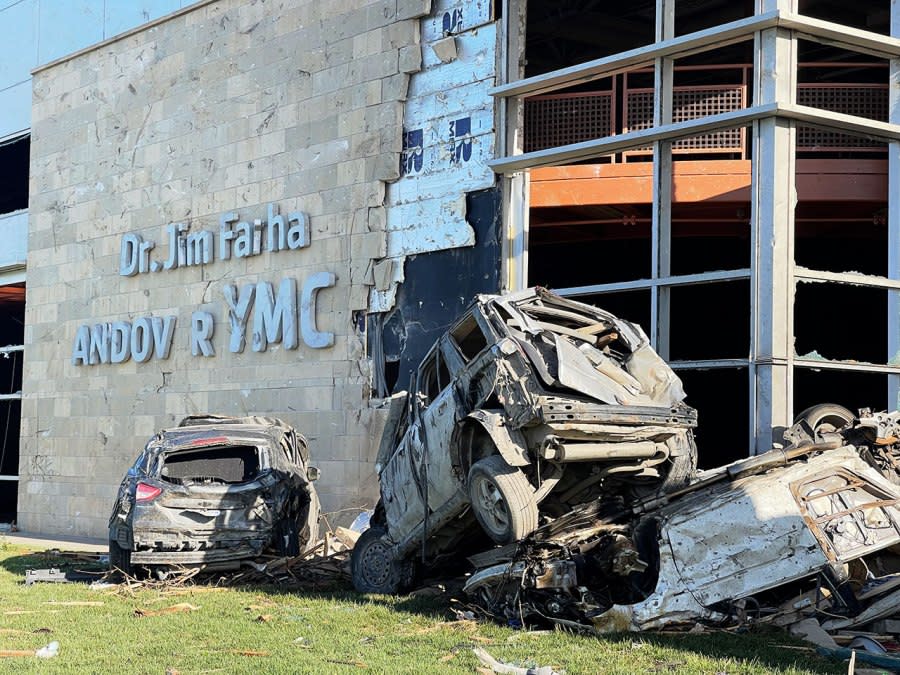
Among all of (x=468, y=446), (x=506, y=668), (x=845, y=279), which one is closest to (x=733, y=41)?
(x=845, y=279)

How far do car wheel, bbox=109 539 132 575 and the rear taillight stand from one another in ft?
2.01

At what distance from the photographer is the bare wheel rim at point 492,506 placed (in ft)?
31.4

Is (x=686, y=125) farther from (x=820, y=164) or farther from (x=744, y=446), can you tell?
(x=744, y=446)

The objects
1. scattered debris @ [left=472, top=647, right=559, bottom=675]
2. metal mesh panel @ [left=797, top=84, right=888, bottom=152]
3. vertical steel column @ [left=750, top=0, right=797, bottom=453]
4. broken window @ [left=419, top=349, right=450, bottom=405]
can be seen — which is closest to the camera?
scattered debris @ [left=472, top=647, right=559, bottom=675]

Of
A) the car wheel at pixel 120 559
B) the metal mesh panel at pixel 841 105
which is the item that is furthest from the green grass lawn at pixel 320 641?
the metal mesh panel at pixel 841 105

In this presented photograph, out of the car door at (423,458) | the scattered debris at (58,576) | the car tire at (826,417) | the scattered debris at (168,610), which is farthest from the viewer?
the scattered debris at (58,576)

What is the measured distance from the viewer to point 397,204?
17.2m

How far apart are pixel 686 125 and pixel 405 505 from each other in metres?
5.95

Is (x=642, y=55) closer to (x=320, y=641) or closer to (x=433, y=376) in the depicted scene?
(x=433, y=376)

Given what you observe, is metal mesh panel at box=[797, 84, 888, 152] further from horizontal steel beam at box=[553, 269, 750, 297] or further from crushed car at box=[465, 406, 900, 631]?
crushed car at box=[465, 406, 900, 631]

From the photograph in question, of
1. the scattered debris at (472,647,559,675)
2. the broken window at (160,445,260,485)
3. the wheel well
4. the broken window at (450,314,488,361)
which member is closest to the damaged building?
the broken window at (160,445,260,485)

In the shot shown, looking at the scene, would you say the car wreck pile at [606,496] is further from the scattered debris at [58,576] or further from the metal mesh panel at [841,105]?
the metal mesh panel at [841,105]

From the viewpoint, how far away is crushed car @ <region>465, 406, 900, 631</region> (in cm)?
841

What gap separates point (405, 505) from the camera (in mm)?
11188
